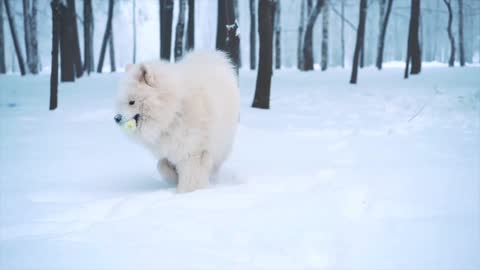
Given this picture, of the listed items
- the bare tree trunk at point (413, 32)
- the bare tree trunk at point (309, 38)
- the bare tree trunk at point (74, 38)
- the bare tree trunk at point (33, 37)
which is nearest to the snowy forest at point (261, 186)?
the bare tree trunk at point (413, 32)

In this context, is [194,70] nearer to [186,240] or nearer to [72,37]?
[186,240]

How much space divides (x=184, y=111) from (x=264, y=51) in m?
5.70

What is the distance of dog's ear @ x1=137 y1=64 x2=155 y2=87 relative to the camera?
14.3 feet

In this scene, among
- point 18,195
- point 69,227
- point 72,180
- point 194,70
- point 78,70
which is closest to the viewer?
point 69,227

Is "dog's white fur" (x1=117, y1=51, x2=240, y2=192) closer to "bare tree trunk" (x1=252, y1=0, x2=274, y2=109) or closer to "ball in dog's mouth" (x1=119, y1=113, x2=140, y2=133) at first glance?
"ball in dog's mouth" (x1=119, y1=113, x2=140, y2=133)

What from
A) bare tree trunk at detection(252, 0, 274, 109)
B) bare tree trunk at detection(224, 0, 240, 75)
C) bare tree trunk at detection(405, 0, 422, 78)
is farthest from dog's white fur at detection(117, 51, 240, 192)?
bare tree trunk at detection(405, 0, 422, 78)

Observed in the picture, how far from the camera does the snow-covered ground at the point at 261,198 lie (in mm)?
2650

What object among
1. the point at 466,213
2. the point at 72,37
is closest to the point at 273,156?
the point at 466,213

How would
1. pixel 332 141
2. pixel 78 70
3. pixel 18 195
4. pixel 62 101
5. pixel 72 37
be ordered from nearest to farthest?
pixel 18 195, pixel 332 141, pixel 62 101, pixel 72 37, pixel 78 70

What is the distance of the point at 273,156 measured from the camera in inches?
262

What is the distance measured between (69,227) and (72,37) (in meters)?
15.7

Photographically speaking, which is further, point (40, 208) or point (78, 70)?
point (78, 70)

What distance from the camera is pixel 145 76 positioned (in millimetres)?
4406

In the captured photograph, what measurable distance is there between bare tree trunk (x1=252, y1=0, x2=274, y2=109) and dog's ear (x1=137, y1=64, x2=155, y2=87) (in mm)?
5895
